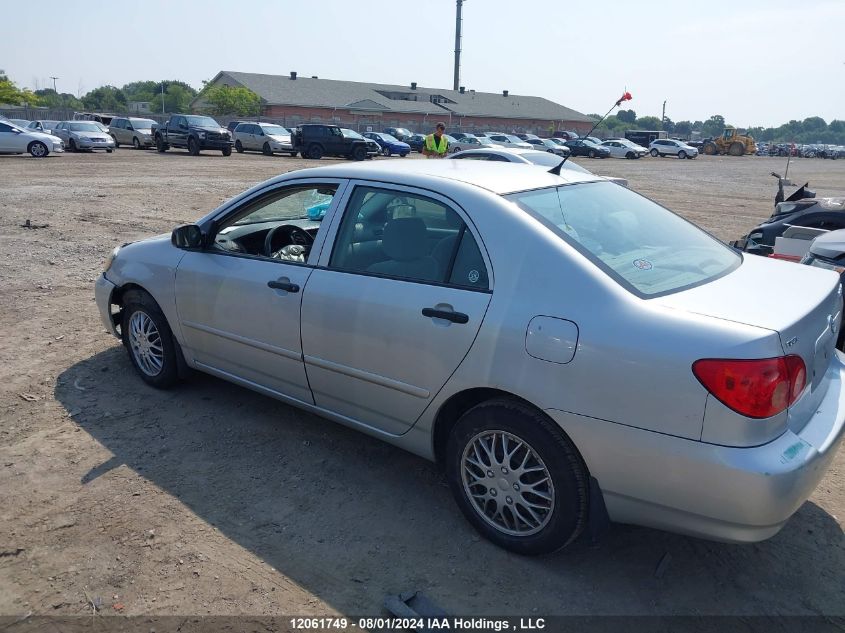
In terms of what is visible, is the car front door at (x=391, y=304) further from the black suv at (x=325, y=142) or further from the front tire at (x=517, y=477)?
the black suv at (x=325, y=142)

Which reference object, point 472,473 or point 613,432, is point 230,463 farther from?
point 613,432

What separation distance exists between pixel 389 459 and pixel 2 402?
272 cm

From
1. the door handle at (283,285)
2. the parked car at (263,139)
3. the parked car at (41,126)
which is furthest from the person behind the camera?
the parked car at (263,139)

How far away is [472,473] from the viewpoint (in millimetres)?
3254

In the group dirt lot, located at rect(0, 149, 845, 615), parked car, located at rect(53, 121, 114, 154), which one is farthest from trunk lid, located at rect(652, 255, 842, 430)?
parked car, located at rect(53, 121, 114, 154)

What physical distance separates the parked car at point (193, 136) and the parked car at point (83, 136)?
2.53 m

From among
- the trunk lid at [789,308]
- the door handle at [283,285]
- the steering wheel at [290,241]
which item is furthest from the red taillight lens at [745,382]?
the steering wheel at [290,241]

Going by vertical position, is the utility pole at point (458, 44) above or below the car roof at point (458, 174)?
above

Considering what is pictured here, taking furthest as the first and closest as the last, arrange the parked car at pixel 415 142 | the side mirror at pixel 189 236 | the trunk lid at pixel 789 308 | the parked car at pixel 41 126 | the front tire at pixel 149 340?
the parked car at pixel 415 142, the parked car at pixel 41 126, the front tire at pixel 149 340, the side mirror at pixel 189 236, the trunk lid at pixel 789 308

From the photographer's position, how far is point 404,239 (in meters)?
3.63

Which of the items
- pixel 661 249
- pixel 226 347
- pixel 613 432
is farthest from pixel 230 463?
pixel 661 249

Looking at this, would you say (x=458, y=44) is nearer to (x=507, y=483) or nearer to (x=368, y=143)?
(x=368, y=143)

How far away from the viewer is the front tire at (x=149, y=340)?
4.74 metres

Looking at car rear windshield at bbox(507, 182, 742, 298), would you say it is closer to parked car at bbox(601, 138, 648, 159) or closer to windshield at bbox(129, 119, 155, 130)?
windshield at bbox(129, 119, 155, 130)
